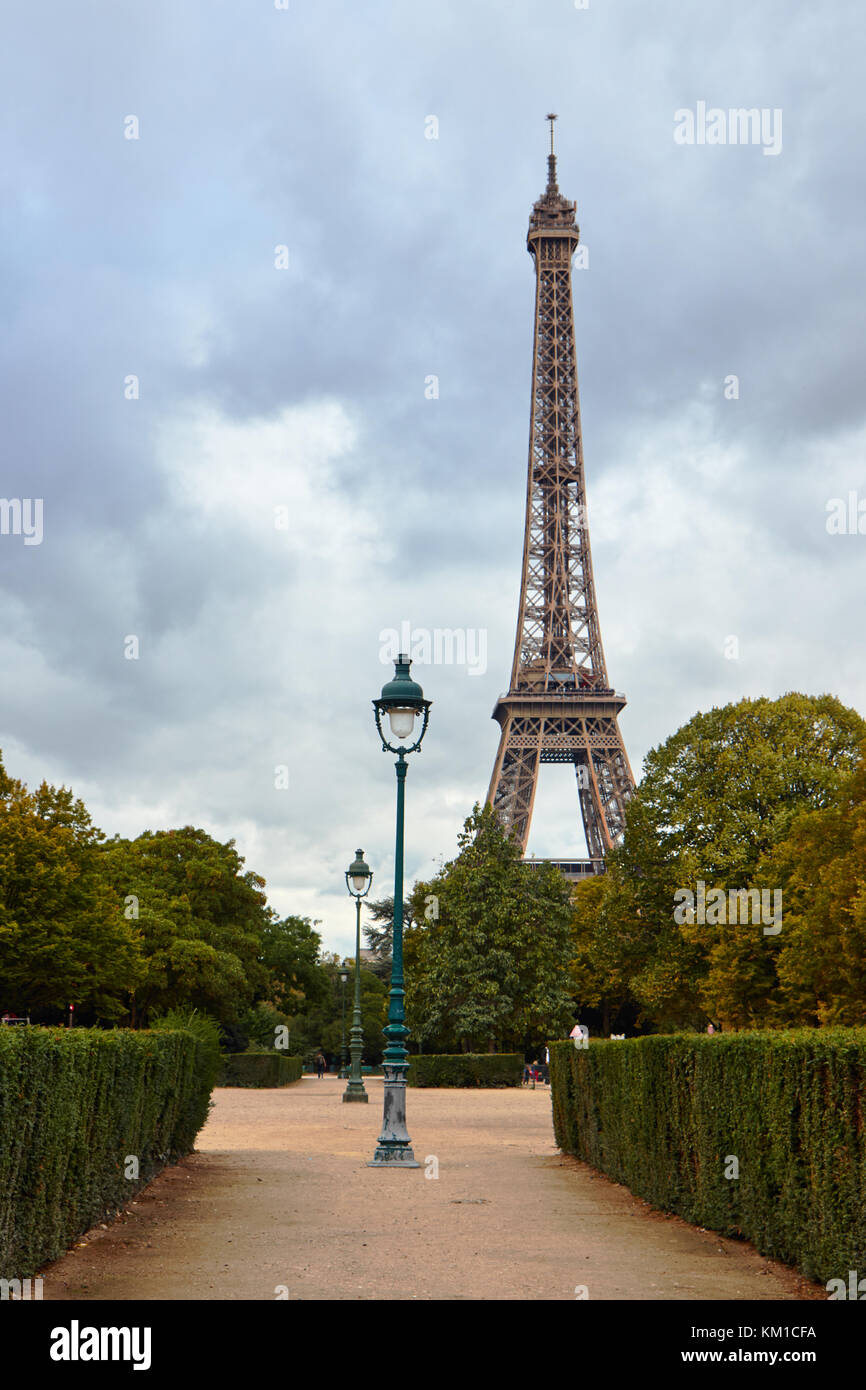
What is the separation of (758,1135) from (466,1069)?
3750 cm

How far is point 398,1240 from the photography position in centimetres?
1040

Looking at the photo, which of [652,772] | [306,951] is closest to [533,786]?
[306,951]

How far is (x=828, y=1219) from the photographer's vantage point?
7684mm

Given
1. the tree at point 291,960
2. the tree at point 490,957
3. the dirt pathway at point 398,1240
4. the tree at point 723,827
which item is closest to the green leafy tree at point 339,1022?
the tree at point 291,960

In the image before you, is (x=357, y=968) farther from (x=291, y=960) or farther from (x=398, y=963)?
(x=291, y=960)

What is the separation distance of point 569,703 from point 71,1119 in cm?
6054

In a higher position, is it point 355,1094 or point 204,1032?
point 204,1032

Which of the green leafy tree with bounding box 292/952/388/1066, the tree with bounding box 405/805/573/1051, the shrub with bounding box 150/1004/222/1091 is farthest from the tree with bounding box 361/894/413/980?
the shrub with bounding box 150/1004/222/1091

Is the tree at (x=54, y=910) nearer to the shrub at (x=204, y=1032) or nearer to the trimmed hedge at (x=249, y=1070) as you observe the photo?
the trimmed hedge at (x=249, y=1070)

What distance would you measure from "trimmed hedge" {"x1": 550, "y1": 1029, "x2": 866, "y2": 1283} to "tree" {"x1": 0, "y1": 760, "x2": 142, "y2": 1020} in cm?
3147

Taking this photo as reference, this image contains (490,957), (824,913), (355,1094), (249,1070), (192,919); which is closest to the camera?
(824,913)

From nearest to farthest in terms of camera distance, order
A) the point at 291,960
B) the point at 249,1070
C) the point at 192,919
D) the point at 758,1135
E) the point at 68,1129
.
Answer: the point at 68,1129 → the point at 758,1135 → the point at 249,1070 → the point at 192,919 → the point at 291,960

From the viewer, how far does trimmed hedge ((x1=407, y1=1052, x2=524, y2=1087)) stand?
148 feet

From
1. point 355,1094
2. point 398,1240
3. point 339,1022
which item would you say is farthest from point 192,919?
point 398,1240
